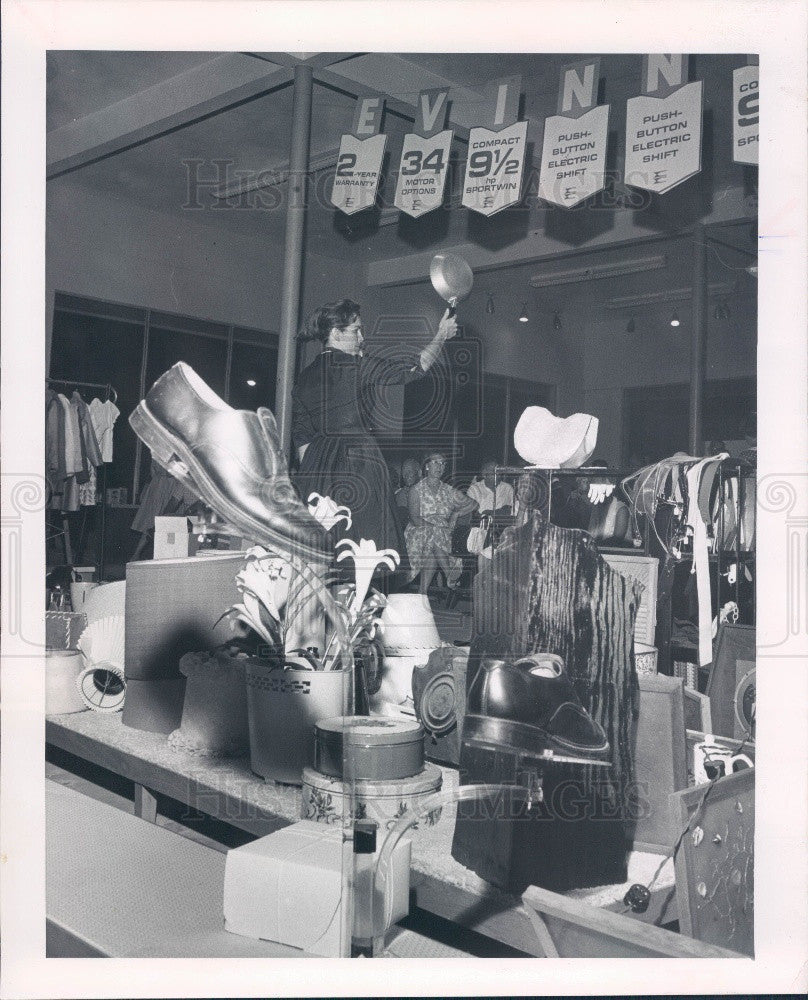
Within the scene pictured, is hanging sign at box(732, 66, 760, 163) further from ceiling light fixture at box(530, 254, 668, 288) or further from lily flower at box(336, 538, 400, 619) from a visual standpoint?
lily flower at box(336, 538, 400, 619)

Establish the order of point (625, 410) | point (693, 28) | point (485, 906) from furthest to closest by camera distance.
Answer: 1. point (625, 410)
2. point (693, 28)
3. point (485, 906)

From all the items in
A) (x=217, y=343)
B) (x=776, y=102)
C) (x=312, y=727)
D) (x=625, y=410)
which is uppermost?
(x=776, y=102)

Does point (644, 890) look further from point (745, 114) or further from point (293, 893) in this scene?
point (745, 114)

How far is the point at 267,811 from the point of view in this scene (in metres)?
1.80

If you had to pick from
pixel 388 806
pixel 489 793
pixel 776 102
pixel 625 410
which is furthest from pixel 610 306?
pixel 388 806

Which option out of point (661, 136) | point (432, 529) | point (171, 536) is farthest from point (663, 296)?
point (171, 536)

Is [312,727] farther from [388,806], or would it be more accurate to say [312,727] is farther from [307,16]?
[307,16]

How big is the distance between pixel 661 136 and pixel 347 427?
33.9 inches

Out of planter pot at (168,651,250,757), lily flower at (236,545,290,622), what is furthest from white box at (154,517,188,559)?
planter pot at (168,651,250,757)

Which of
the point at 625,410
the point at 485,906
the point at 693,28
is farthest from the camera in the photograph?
the point at 625,410

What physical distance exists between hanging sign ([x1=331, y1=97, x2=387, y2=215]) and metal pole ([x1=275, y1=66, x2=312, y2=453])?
2.9 inches

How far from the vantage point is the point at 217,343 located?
1.79 metres

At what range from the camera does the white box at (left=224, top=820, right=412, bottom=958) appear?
143 centimetres

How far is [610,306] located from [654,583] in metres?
0.58
